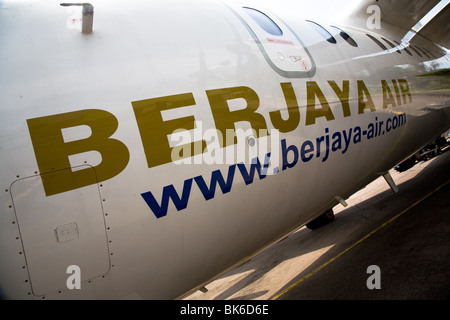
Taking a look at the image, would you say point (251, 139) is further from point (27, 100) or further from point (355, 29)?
point (355, 29)

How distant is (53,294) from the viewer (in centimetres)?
263

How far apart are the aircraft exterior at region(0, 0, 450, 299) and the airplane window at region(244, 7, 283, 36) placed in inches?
1.0

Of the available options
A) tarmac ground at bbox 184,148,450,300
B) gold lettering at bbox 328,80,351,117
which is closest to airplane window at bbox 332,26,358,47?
gold lettering at bbox 328,80,351,117

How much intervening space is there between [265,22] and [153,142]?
2.73 m

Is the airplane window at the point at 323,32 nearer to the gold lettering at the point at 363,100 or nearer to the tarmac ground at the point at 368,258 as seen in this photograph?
the gold lettering at the point at 363,100

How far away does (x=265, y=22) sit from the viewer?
458 centimetres

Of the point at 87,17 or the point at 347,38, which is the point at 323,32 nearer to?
the point at 347,38

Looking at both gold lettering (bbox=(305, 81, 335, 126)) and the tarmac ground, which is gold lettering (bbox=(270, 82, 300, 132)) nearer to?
gold lettering (bbox=(305, 81, 335, 126))

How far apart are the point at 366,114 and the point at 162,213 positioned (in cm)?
363

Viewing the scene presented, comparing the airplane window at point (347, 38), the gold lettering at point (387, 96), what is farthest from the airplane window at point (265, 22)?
the gold lettering at point (387, 96)

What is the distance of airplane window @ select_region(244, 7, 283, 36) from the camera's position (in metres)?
4.43

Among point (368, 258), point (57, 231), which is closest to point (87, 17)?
point (57, 231)

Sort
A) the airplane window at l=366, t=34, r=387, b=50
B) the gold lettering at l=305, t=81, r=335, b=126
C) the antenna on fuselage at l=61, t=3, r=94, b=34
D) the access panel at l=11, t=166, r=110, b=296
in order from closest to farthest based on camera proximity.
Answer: the access panel at l=11, t=166, r=110, b=296
the antenna on fuselage at l=61, t=3, r=94, b=34
the gold lettering at l=305, t=81, r=335, b=126
the airplane window at l=366, t=34, r=387, b=50
